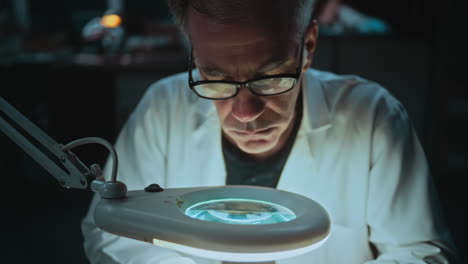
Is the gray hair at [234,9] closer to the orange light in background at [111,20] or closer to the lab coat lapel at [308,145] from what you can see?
the lab coat lapel at [308,145]

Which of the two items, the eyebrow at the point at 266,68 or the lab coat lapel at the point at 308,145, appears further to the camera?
the lab coat lapel at the point at 308,145

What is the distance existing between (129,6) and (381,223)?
798cm

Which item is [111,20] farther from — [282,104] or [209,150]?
[282,104]

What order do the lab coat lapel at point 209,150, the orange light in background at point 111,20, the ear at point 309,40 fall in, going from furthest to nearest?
1. the orange light in background at point 111,20
2. the lab coat lapel at point 209,150
3. the ear at point 309,40

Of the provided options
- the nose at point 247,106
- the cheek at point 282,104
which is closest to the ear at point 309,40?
the cheek at point 282,104

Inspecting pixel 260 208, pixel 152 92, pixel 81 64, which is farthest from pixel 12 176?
pixel 260 208

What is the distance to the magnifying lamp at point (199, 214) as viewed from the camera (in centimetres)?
69

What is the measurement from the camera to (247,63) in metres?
1.02

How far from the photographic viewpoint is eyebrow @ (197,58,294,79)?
1.03 meters

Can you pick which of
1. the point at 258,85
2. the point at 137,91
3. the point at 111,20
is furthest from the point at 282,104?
the point at 111,20

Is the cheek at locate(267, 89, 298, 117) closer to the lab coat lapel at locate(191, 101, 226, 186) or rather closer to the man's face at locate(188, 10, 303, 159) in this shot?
the man's face at locate(188, 10, 303, 159)

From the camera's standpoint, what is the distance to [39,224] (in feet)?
11.1

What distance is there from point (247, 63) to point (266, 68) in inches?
1.8

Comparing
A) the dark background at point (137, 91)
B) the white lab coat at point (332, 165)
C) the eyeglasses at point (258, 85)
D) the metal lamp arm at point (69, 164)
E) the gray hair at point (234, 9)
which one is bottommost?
the dark background at point (137, 91)
